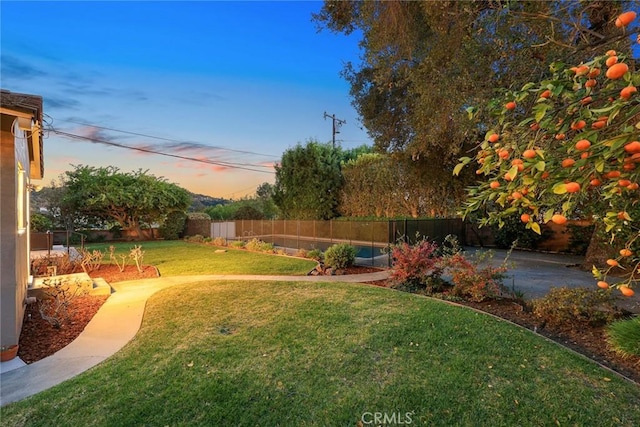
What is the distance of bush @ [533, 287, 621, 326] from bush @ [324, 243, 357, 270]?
508 centimetres

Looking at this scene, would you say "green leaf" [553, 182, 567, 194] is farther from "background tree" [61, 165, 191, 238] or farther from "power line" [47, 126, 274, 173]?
"background tree" [61, 165, 191, 238]

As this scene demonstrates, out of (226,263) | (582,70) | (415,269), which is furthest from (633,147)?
(226,263)

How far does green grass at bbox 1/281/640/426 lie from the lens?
8.99 ft

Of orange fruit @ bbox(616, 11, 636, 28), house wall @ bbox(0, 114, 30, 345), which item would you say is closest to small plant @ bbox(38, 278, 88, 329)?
house wall @ bbox(0, 114, 30, 345)

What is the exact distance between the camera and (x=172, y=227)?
20.6 m

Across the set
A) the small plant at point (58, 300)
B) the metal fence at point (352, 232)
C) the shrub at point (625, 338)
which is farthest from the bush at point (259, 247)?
the shrub at point (625, 338)

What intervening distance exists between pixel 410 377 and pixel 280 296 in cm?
345

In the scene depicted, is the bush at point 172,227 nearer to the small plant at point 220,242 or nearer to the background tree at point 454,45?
the small plant at point 220,242

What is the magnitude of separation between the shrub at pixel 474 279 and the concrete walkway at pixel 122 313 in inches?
19.1

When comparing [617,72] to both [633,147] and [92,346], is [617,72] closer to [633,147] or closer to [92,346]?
[633,147]

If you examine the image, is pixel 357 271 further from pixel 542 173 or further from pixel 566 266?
pixel 542 173

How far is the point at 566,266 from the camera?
10.0 metres

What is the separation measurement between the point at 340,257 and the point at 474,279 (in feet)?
13.2

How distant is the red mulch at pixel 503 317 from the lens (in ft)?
12.5
